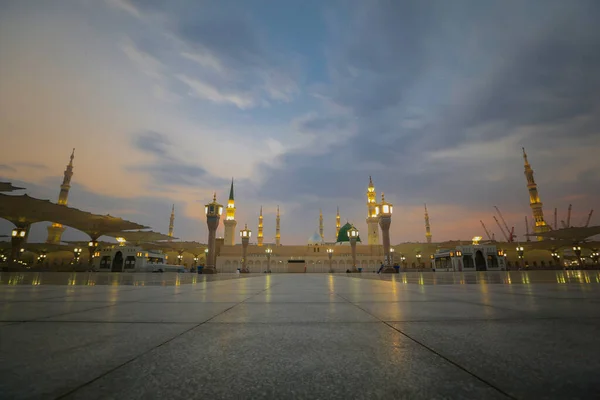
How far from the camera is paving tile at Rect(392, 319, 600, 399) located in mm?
981

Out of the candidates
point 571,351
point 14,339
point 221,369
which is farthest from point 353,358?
point 14,339

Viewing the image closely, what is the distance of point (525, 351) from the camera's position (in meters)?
1.41

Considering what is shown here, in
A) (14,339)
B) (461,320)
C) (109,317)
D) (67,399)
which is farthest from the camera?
(109,317)

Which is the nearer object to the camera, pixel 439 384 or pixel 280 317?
pixel 439 384

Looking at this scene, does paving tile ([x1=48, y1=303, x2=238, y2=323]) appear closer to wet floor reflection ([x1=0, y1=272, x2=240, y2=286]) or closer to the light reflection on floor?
the light reflection on floor

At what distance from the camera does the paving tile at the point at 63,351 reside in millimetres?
1015

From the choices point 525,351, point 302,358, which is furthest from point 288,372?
point 525,351

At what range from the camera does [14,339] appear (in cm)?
175

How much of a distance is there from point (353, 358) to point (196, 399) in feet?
2.40

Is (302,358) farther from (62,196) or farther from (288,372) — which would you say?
(62,196)

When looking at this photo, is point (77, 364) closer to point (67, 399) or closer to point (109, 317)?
point (67, 399)

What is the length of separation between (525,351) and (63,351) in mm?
2264

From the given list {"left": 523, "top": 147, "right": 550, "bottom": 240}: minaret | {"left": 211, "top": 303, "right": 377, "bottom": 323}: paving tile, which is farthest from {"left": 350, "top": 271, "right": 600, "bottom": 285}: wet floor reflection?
{"left": 523, "top": 147, "right": 550, "bottom": 240}: minaret

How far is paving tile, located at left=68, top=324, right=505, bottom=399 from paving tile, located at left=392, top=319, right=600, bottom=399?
0.11m
